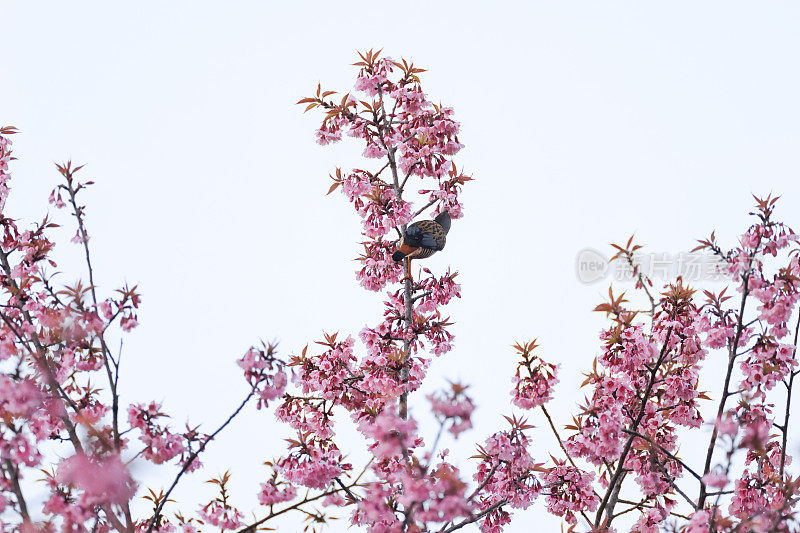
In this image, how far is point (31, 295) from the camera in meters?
3.87

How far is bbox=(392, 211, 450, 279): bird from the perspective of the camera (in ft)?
15.5

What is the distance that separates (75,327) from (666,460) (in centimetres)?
313

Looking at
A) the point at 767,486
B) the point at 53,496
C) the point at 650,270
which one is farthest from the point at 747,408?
the point at 53,496

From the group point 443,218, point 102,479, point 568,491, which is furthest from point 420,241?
point 102,479

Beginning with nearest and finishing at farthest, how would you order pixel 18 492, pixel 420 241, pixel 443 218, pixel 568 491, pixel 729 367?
pixel 18 492 → pixel 729 367 → pixel 568 491 → pixel 420 241 → pixel 443 218

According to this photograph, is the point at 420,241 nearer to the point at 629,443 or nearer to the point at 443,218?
the point at 443,218

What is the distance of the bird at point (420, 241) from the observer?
4.73 m

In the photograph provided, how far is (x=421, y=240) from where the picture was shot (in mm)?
4750

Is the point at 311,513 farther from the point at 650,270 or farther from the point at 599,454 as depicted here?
the point at 650,270

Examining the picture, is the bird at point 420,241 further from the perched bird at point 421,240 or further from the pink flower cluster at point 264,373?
the pink flower cluster at point 264,373

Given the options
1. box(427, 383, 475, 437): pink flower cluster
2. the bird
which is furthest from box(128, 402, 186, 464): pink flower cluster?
the bird

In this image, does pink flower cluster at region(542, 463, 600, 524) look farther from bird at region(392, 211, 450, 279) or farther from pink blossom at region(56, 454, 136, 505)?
pink blossom at region(56, 454, 136, 505)

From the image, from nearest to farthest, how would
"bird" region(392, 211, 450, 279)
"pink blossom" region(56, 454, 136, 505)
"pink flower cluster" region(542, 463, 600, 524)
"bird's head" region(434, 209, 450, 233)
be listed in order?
"pink blossom" region(56, 454, 136, 505) → "pink flower cluster" region(542, 463, 600, 524) → "bird" region(392, 211, 450, 279) → "bird's head" region(434, 209, 450, 233)

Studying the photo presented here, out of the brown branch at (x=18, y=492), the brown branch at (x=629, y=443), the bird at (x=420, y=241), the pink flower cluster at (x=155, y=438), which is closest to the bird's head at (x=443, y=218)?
the bird at (x=420, y=241)
